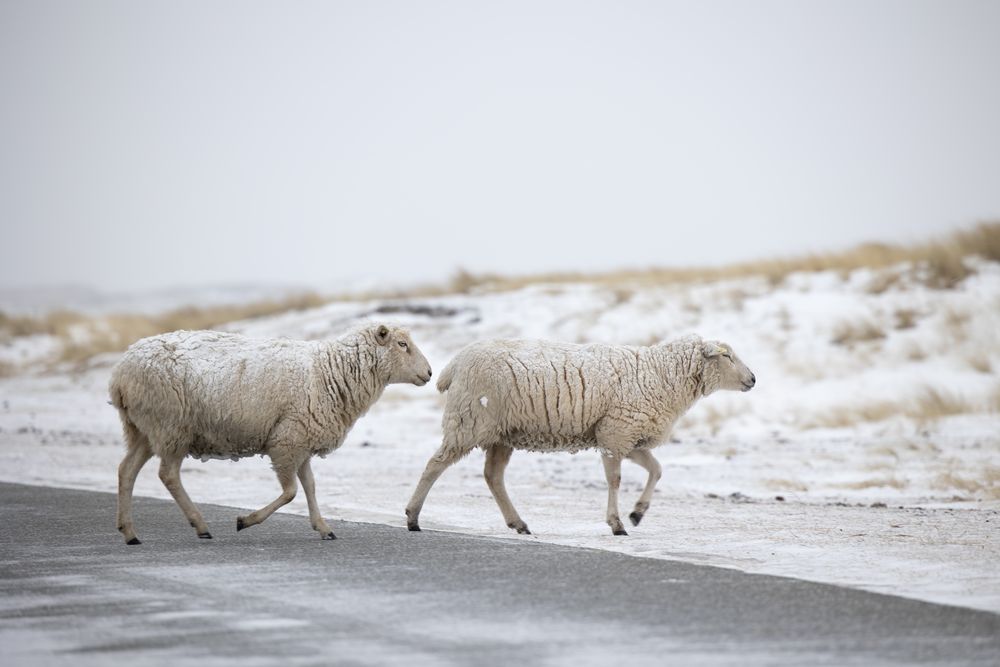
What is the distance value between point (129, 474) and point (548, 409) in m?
3.59

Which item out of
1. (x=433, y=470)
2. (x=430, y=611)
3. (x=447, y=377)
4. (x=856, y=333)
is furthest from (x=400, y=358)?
(x=856, y=333)

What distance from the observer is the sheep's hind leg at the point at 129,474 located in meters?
10.3

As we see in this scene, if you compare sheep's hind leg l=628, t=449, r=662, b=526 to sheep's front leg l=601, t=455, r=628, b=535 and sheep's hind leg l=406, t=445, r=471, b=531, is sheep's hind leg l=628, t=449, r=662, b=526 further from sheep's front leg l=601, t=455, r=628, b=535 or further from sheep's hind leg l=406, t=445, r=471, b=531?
sheep's hind leg l=406, t=445, r=471, b=531

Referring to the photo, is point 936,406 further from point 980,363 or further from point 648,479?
point 648,479

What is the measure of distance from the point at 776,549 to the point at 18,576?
18.0ft

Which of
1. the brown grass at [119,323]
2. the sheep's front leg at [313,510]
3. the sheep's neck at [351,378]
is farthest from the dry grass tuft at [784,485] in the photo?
the brown grass at [119,323]

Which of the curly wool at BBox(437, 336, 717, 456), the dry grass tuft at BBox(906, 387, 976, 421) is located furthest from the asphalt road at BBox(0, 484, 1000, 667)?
the dry grass tuft at BBox(906, 387, 976, 421)

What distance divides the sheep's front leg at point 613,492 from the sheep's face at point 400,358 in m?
1.84

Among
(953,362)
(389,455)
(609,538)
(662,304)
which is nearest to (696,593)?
(609,538)

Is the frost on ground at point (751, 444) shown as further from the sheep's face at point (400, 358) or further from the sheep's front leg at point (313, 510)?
the sheep's face at point (400, 358)

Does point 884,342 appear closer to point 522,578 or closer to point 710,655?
point 522,578

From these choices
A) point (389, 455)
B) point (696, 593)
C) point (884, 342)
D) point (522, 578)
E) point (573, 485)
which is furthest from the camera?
point (884, 342)

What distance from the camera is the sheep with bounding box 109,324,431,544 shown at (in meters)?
10.6

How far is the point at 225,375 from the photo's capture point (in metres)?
10.7
